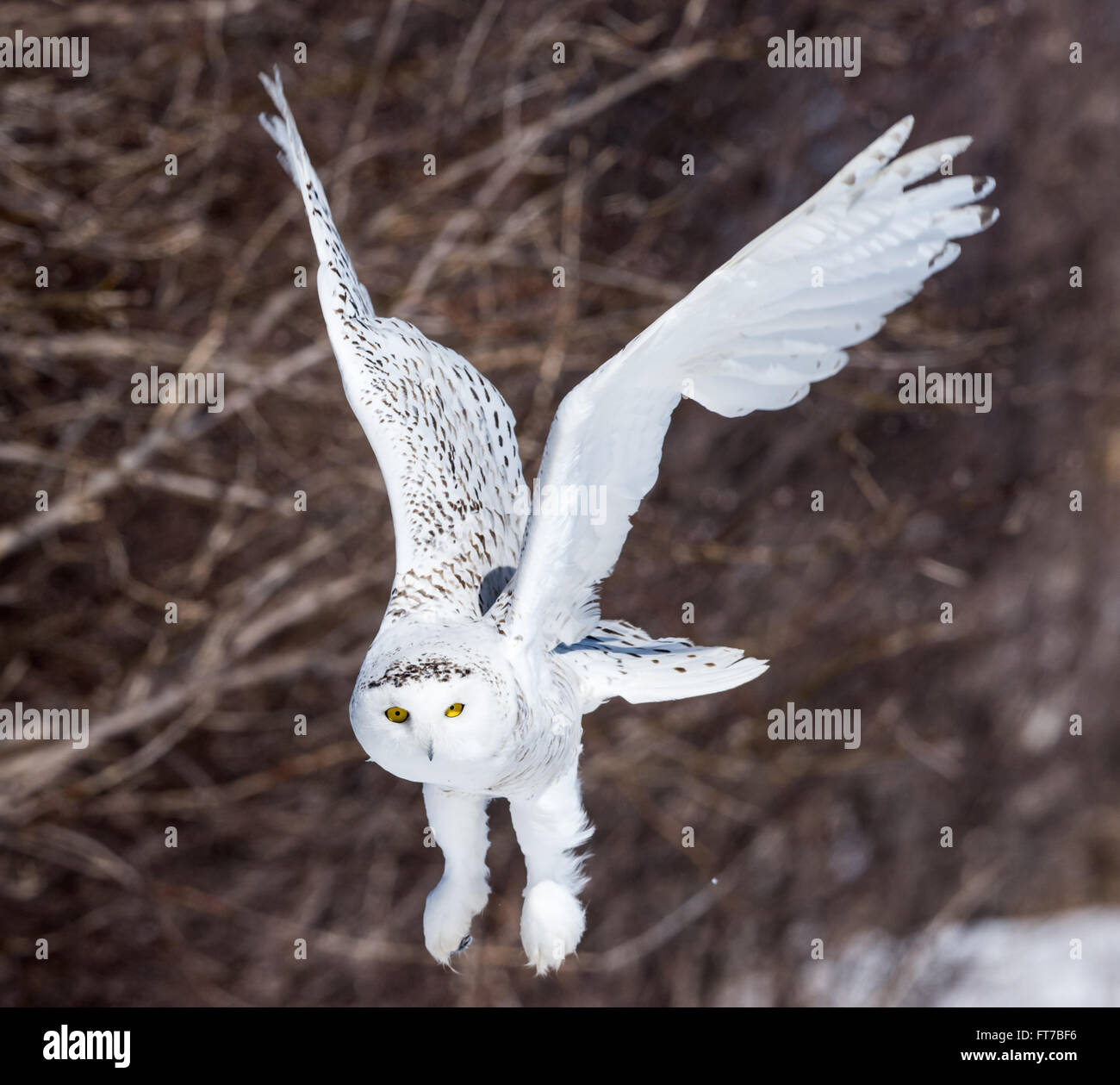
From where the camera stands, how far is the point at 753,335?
6.23 feet

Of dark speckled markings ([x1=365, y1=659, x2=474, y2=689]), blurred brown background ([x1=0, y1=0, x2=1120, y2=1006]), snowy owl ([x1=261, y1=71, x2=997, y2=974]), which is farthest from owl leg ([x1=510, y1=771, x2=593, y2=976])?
blurred brown background ([x1=0, y1=0, x2=1120, y2=1006])

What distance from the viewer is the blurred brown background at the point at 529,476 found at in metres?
4.39

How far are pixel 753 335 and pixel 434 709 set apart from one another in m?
0.75

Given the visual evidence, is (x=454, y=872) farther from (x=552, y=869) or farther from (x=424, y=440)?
(x=424, y=440)

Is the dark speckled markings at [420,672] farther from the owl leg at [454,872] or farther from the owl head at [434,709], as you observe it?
the owl leg at [454,872]

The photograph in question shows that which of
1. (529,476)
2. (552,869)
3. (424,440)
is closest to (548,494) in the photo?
(424,440)

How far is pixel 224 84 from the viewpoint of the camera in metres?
4.62

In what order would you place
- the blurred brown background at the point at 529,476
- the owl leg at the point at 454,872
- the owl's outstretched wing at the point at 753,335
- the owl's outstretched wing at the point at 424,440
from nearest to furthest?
the owl's outstretched wing at the point at 753,335
the owl's outstretched wing at the point at 424,440
the owl leg at the point at 454,872
the blurred brown background at the point at 529,476

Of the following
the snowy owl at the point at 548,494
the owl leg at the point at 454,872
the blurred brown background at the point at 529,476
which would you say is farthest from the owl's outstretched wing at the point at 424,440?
the blurred brown background at the point at 529,476

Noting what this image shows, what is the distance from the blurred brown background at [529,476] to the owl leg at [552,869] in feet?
5.81

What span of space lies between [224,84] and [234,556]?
1.98 meters

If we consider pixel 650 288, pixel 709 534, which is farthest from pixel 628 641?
pixel 709 534

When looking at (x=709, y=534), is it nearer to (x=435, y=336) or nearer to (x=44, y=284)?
(x=435, y=336)

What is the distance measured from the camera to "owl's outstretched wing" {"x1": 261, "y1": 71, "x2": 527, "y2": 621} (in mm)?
2154
